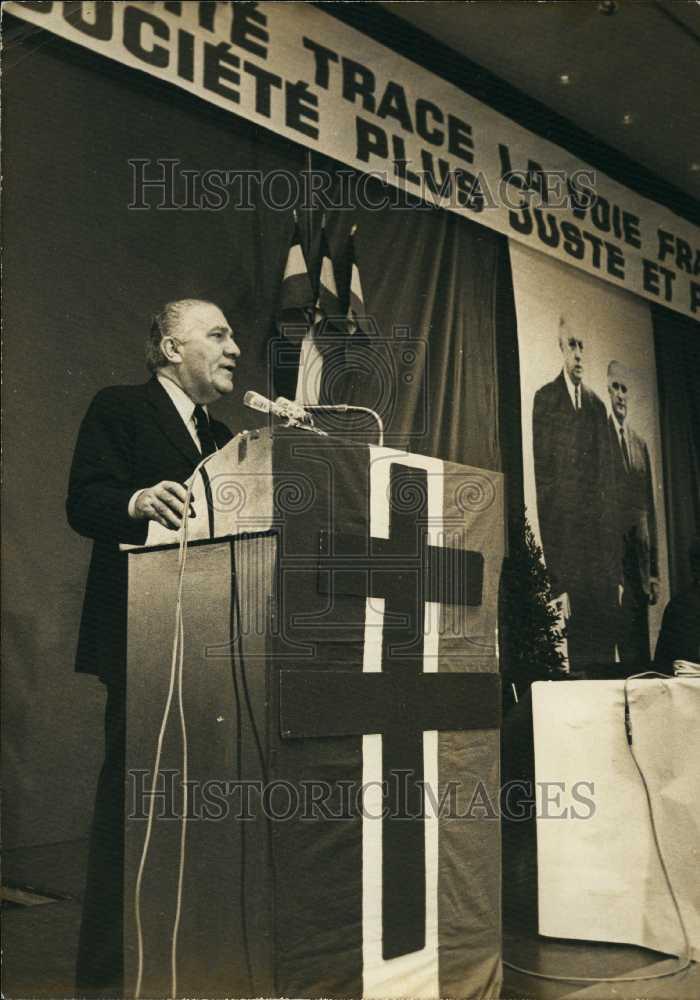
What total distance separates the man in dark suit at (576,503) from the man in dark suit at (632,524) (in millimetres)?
102

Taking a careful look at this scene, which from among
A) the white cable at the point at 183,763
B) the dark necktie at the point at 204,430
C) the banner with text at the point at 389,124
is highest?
the banner with text at the point at 389,124

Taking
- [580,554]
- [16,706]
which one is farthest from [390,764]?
[580,554]

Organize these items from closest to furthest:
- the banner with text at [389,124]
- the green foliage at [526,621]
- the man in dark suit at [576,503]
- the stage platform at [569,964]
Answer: the stage platform at [569,964] → the banner with text at [389,124] → the green foliage at [526,621] → the man in dark suit at [576,503]

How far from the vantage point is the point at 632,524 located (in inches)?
206

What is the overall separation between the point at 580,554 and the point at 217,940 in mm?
3520

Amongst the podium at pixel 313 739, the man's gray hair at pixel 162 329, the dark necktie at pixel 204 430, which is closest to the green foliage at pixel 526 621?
the dark necktie at pixel 204 430

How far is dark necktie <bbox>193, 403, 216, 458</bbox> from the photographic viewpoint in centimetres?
287

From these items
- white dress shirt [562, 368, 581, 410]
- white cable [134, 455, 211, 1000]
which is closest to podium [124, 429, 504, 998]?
white cable [134, 455, 211, 1000]

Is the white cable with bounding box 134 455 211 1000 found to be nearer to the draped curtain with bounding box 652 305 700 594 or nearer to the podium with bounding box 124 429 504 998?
the podium with bounding box 124 429 504 998

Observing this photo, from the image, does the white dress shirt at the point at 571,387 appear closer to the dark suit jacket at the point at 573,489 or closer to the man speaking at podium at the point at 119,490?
the dark suit jacket at the point at 573,489

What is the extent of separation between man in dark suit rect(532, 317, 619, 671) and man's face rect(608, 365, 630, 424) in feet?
0.42

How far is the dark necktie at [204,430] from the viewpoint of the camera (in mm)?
2867

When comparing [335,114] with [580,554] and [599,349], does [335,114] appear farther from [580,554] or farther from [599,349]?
A: [580,554]

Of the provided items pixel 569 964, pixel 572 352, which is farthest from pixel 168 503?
pixel 572 352
